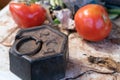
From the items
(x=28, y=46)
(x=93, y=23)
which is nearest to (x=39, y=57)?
(x=28, y=46)

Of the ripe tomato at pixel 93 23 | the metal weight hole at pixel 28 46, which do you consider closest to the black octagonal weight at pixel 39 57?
the metal weight hole at pixel 28 46

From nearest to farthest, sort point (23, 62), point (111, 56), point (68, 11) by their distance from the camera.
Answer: point (23, 62) < point (111, 56) < point (68, 11)

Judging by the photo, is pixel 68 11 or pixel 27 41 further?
pixel 68 11

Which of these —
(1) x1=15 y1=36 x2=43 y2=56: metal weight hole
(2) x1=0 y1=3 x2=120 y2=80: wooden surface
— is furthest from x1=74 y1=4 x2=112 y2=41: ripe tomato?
(1) x1=15 y1=36 x2=43 y2=56: metal weight hole

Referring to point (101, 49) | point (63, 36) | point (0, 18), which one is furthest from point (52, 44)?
point (0, 18)

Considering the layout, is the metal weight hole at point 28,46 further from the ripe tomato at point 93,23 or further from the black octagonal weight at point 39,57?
the ripe tomato at point 93,23

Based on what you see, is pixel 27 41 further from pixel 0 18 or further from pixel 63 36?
pixel 0 18

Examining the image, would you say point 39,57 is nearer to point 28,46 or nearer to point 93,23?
point 28,46
